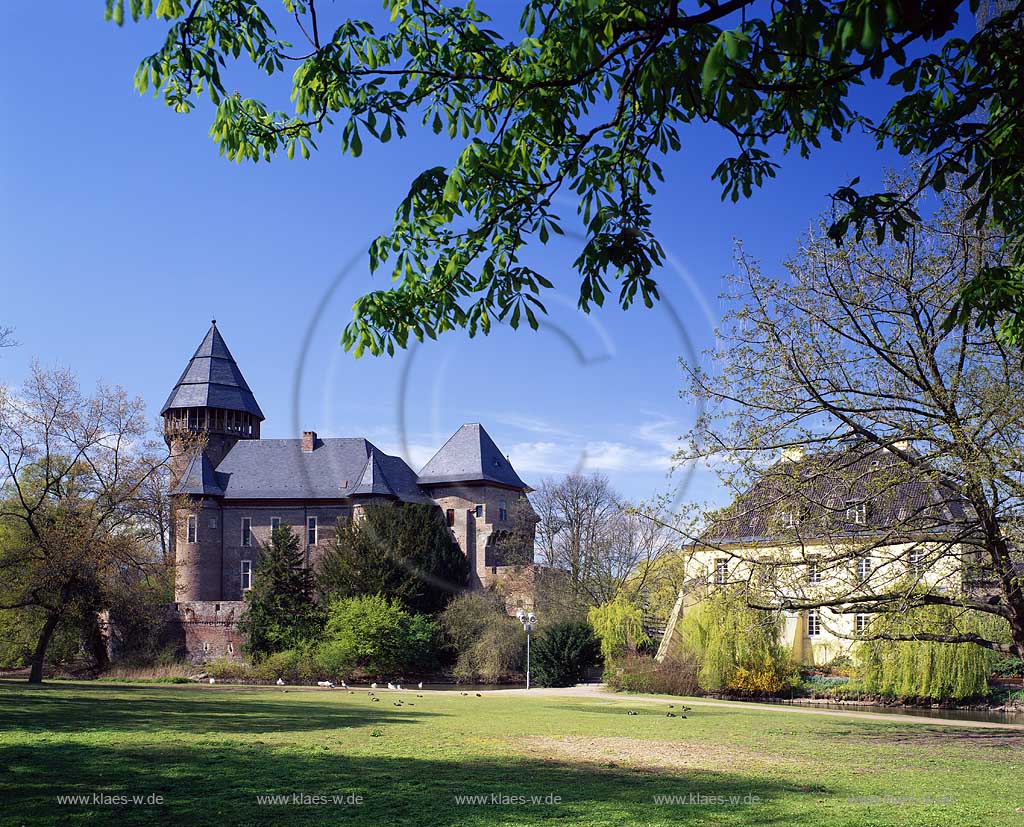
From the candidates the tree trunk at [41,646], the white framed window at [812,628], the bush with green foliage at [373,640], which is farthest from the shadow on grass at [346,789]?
the bush with green foliage at [373,640]

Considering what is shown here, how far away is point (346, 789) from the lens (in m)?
8.52

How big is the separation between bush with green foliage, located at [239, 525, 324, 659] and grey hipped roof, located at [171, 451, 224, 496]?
1218 centimetres

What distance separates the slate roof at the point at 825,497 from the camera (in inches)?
587

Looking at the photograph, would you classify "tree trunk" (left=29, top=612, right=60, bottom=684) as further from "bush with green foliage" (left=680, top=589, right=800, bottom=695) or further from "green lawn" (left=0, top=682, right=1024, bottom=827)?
"bush with green foliage" (left=680, top=589, right=800, bottom=695)

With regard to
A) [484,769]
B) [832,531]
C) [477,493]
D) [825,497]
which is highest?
[477,493]

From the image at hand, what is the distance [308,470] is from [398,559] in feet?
50.0

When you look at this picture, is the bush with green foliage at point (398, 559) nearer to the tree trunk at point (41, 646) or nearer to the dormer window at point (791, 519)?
the tree trunk at point (41, 646)

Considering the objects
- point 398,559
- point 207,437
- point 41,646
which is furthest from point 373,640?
point 207,437

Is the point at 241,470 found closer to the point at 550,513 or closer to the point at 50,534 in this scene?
the point at 550,513

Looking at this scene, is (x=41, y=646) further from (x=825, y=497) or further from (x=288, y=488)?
(x=288, y=488)

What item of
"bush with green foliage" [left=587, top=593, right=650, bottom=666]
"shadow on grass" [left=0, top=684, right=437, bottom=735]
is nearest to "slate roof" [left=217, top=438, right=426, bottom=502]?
"bush with green foliage" [left=587, top=593, right=650, bottom=666]

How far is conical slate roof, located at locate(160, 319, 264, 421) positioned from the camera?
6350 cm

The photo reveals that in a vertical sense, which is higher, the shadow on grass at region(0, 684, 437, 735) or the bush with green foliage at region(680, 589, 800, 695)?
the shadow on grass at region(0, 684, 437, 735)

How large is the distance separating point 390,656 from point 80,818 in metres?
37.6
